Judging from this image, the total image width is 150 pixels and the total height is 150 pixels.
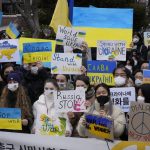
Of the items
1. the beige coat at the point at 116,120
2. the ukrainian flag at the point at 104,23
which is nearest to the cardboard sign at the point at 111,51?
the ukrainian flag at the point at 104,23

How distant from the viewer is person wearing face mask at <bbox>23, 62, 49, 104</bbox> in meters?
8.06

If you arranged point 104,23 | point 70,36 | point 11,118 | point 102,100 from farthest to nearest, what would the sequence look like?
1. point 104,23
2. point 70,36
3. point 11,118
4. point 102,100

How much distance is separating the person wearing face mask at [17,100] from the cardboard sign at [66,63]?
194cm

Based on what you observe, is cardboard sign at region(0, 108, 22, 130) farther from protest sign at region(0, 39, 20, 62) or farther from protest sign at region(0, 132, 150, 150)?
protest sign at region(0, 39, 20, 62)

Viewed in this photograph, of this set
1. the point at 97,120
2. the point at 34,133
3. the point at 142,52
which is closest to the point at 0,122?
the point at 34,133

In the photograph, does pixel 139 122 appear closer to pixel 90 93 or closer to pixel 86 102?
pixel 86 102

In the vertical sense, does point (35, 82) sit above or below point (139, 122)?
above

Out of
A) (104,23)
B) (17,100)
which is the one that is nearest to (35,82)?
(17,100)

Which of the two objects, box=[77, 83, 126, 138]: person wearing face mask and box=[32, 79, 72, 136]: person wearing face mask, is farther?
box=[32, 79, 72, 136]: person wearing face mask

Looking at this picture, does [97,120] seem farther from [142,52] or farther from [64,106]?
[142,52]

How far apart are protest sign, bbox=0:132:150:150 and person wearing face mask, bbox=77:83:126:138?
0.94ft

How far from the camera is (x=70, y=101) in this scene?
632 centimetres

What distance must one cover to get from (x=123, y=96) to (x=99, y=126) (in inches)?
60.8

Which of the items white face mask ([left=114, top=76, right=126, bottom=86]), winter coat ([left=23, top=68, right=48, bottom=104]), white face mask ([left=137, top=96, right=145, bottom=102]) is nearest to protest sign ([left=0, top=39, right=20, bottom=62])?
winter coat ([left=23, top=68, right=48, bottom=104])
